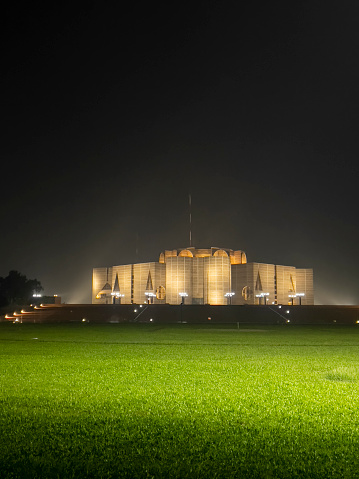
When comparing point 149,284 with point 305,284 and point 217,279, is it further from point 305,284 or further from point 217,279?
point 305,284

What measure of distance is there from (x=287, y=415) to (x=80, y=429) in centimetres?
268

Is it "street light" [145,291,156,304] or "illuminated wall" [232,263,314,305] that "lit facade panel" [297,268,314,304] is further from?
"street light" [145,291,156,304]

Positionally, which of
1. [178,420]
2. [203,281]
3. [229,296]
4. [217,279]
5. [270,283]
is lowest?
[178,420]

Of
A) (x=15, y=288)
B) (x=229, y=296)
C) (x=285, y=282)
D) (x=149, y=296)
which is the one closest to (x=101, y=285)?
(x=149, y=296)

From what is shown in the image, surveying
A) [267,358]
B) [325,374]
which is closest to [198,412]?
[325,374]

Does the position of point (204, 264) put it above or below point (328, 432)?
above

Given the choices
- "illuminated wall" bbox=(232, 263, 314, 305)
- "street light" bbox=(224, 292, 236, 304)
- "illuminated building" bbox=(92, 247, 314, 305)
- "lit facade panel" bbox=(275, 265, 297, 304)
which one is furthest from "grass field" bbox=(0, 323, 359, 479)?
"lit facade panel" bbox=(275, 265, 297, 304)

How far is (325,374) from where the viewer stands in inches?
397

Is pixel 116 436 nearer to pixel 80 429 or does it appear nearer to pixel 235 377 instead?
pixel 80 429

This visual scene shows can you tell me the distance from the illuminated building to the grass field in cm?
6336

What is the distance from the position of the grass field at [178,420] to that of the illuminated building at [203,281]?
63.4m

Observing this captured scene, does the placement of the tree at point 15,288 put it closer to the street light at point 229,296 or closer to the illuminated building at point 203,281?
the illuminated building at point 203,281

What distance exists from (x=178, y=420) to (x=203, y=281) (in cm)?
7014

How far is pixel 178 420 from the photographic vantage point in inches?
233
